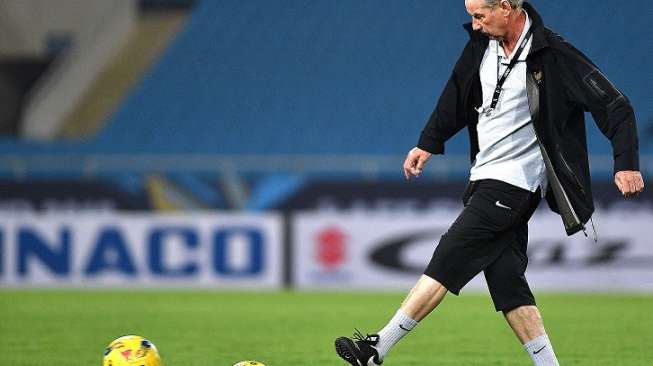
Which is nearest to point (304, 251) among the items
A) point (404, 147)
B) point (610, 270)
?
point (610, 270)

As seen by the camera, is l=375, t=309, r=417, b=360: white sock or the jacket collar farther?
l=375, t=309, r=417, b=360: white sock

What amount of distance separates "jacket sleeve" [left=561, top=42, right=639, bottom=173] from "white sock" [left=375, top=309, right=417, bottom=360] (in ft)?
3.99

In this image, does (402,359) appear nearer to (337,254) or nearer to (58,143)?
(337,254)

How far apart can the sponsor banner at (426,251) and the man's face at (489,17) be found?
1000 centimetres

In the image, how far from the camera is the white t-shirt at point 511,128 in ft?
19.0

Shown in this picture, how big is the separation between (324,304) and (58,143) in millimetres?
9346

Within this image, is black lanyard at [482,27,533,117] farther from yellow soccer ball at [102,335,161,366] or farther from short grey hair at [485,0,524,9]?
yellow soccer ball at [102,335,161,366]

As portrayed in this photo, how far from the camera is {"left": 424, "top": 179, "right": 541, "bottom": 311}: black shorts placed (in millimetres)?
5859

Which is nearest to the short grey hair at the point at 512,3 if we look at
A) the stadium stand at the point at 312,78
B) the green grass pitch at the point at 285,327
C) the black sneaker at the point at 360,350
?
the black sneaker at the point at 360,350

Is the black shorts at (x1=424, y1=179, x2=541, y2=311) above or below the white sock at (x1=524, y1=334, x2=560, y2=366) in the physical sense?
above

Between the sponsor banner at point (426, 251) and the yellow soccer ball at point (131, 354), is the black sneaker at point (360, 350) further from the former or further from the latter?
the sponsor banner at point (426, 251)

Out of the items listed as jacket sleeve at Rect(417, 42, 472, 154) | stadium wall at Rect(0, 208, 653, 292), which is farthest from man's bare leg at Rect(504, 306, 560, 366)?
stadium wall at Rect(0, 208, 653, 292)

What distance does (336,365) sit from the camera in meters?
7.54

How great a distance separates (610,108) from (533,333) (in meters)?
1.14
